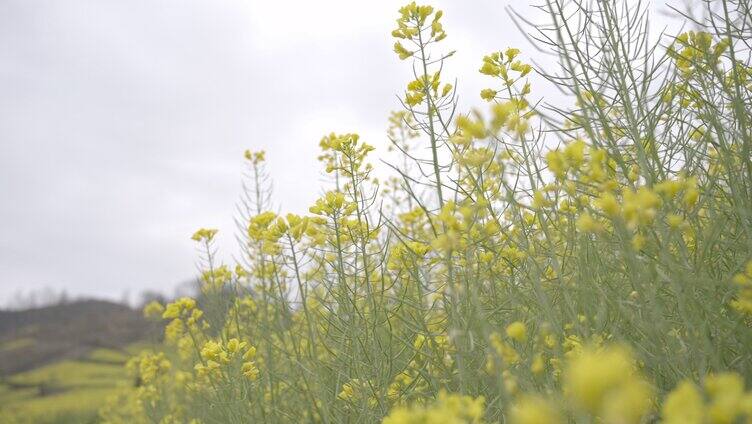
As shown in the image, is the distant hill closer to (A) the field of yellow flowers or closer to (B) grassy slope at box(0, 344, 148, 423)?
(B) grassy slope at box(0, 344, 148, 423)

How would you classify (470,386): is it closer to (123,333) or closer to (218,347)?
(218,347)

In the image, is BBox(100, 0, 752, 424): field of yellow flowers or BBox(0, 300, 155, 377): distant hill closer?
BBox(100, 0, 752, 424): field of yellow flowers

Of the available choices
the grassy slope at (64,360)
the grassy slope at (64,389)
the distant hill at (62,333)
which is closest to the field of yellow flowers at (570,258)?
the grassy slope at (64,360)

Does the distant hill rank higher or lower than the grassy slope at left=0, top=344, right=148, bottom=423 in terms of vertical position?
higher

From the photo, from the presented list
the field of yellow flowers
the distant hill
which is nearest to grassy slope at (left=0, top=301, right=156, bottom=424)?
the distant hill

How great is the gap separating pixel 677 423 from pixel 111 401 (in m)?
12.9

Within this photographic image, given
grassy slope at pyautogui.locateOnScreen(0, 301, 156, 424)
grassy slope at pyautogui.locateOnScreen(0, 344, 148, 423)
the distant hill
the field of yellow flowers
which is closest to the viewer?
the field of yellow flowers

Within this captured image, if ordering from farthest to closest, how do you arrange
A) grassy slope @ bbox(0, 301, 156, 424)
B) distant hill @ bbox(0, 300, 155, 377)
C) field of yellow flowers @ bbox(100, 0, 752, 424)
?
distant hill @ bbox(0, 300, 155, 377), grassy slope @ bbox(0, 301, 156, 424), field of yellow flowers @ bbox(100, 0, 752, 424)

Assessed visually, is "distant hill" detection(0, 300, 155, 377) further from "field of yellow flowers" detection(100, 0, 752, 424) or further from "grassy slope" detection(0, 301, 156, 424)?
"field of yellow flowers" detection(100, 0, 752, 424)

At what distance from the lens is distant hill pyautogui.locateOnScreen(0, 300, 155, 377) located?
2991 centimetres

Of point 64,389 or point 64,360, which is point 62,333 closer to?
point 64,360

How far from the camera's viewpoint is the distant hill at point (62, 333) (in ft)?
98.1

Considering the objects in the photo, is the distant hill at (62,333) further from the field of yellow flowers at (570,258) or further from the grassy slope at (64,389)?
the field of yellow flowers at (570,258)

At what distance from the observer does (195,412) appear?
506 cm
